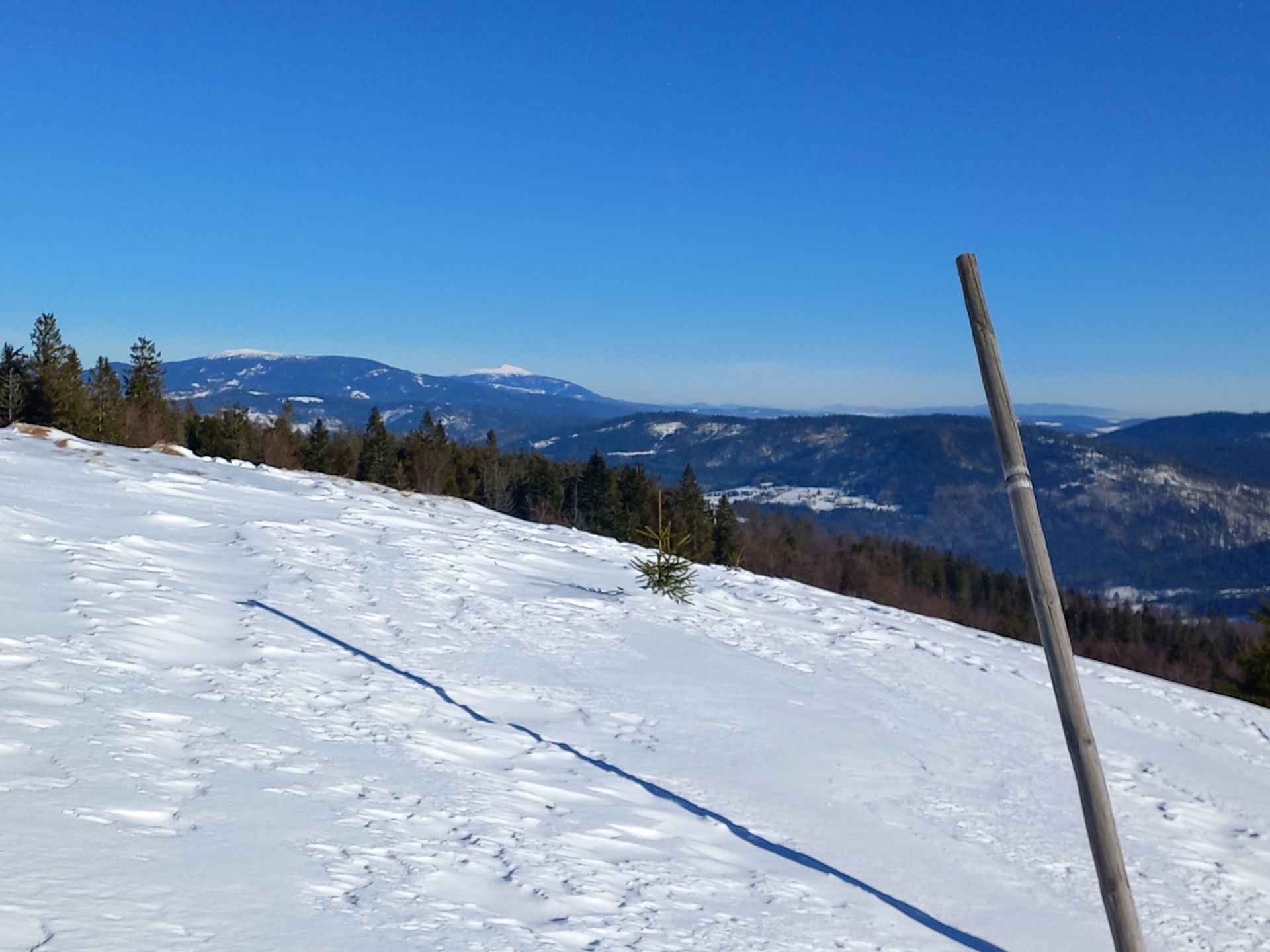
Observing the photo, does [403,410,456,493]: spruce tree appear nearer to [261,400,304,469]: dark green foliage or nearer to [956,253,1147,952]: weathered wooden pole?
[261,400,304,469]: dark green foliage

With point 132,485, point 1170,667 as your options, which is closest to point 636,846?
point 132,485

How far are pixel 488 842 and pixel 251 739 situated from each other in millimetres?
1861

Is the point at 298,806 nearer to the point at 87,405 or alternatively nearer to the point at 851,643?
the point at 851,643

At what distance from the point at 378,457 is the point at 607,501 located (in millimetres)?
18063

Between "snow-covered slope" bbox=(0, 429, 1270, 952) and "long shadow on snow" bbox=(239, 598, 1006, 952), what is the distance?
28 mm

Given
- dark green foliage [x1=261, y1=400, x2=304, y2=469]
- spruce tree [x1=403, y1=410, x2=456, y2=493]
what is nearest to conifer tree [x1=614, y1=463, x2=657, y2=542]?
spruce tree [x1=403, y1=410, x2=456, y2=493]

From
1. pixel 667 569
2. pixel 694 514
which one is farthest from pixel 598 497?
pixel 667 569

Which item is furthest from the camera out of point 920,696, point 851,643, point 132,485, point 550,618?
point 132,485

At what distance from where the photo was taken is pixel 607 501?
220 feet

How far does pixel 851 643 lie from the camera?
11.9m

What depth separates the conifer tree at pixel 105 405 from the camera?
41.2 metres

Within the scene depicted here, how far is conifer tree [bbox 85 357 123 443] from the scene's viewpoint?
4119 centimetres

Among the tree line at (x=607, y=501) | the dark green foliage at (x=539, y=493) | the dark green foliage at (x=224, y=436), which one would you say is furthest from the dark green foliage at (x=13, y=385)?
the dark green foliage at (x=539, y=493)

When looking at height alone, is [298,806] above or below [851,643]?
above
